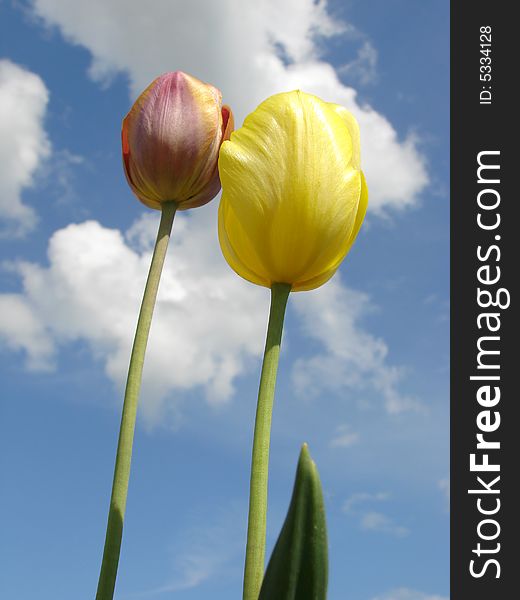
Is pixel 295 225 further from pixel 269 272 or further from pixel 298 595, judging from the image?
pixel 298 595

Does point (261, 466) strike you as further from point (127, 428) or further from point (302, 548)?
point (127, 428)

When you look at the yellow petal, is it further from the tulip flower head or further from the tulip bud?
the tulip bud

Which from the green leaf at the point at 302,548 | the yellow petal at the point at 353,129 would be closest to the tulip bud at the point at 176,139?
the yellow petal at the point at 353,129

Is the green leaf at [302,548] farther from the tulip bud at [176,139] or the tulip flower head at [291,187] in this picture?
the tulip bud at [176,139]

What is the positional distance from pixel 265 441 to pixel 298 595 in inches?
8.7

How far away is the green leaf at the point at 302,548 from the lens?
0.75 meters

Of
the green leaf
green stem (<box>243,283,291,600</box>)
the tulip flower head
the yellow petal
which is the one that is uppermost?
the yellow petal

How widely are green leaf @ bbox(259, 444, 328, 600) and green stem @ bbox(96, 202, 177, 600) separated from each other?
0.39 metres

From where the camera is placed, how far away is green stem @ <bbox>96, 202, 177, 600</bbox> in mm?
1094

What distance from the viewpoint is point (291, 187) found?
1.04m

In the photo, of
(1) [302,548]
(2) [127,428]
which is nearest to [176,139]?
(2) [127,428]

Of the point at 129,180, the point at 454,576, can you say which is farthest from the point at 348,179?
the point at 454,576

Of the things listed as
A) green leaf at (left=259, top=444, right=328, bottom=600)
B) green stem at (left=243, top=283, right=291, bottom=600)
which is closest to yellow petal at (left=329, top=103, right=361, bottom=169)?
green stem at (left=243, top=283, right=291, bottom=600)

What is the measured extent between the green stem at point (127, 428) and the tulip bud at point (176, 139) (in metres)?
0.08
